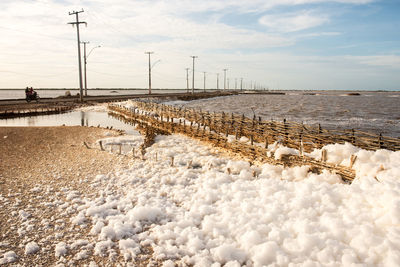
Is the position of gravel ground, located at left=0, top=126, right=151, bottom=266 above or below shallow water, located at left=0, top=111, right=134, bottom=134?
below

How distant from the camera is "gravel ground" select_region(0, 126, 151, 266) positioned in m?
4.55

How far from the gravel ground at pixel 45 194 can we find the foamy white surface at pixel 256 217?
0.22 metres

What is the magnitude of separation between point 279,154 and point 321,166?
4.82 ft

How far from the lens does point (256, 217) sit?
5.43 m

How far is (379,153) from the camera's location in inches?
266

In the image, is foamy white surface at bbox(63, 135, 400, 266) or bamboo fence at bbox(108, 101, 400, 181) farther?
bamboo fence at bbox(108, 101, 400, 181)

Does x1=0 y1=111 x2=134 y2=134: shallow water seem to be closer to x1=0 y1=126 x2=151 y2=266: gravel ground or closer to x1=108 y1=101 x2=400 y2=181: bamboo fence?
x1=108 y1=101 x2=400 y2=181: bamboo fence

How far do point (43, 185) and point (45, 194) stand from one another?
2.44ft

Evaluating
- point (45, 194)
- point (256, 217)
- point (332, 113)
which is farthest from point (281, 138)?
point (332, 113)

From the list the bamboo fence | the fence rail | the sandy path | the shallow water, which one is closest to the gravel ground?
the sandy path

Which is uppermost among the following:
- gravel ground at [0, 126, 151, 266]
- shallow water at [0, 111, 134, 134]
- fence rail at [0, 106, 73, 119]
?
fence rail at [0, 106, 73, 119]

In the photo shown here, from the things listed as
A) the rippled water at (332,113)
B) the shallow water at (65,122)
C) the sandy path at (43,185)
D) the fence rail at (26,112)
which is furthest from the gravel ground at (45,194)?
the rippled water at (332,113)

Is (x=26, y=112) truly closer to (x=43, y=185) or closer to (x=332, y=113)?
(x=43, y=185)

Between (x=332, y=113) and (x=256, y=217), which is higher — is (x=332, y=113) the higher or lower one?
the higher one
